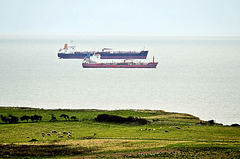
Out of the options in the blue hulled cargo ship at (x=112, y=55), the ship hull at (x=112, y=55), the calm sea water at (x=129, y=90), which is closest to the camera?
the calm sea water at (x=129, y=90)

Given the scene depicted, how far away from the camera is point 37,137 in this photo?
3731 centimetres

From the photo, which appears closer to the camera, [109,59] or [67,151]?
[67,151]

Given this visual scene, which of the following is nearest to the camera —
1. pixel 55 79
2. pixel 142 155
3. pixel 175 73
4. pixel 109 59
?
pixel 142 155

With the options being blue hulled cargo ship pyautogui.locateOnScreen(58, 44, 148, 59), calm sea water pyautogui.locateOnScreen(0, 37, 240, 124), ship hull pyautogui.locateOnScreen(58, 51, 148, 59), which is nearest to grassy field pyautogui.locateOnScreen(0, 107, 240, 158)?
calm sea water pyautogui.locateOnScreen(0, 37, 240, 124)

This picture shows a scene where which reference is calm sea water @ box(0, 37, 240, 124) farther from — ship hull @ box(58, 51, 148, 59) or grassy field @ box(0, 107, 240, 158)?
ship hull @ box(58, 51, 148, 59)

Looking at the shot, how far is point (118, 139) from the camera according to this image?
119 feet

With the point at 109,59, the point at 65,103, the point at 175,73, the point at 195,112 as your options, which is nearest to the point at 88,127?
the point at 195,112

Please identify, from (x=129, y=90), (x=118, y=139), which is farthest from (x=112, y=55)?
(x=118, y=139)

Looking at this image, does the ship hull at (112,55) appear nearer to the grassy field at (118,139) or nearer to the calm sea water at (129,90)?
the calm sea water at (129,90)

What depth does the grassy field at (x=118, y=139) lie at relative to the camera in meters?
31.0

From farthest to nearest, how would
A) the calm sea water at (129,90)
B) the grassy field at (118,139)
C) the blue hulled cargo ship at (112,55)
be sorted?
the blue hulled cargo ship at (112,55) → the calm sea water at (129,90) → the grassy field at (118,139)

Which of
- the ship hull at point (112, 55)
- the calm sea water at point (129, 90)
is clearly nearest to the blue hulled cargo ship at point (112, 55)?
the ship hull at point (112, 55)

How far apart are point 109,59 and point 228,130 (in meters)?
139

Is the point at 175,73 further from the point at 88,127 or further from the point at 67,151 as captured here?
the point at 67,151
